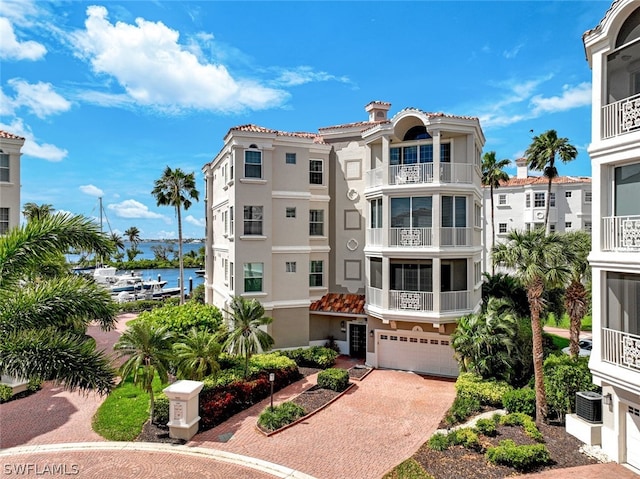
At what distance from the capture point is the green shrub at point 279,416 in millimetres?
14219

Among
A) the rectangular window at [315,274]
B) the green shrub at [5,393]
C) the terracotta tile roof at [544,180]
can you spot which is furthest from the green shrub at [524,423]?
the terracotta tile roof at [544,180]

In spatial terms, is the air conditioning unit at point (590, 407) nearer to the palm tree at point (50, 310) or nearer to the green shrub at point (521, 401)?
the green shrub at point (521, 401)

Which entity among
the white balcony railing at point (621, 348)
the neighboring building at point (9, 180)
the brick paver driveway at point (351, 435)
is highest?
the neighboring building at point (9, 180)

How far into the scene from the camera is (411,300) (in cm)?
1931

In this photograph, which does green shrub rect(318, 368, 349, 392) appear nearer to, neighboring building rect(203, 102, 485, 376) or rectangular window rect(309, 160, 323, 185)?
neighboring building rect(203, 102, 485, 376)

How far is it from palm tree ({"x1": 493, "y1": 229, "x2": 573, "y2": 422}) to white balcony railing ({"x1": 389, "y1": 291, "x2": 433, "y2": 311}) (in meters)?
5.17

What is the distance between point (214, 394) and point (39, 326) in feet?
23.3

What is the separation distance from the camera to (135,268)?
275 feet

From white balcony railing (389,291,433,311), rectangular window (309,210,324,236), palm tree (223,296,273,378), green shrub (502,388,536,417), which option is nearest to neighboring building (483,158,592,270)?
rectangular window (309,210,324,236)

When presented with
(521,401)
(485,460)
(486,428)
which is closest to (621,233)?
(521,401)

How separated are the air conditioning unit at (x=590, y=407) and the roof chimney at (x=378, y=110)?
19.4 m

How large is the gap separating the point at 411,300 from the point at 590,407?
334 inches

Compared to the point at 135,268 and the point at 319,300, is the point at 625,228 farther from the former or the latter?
the point at 135,268

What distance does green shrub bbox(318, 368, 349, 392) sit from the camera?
58.1ft
